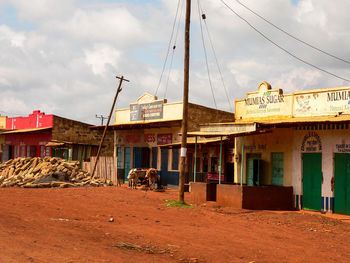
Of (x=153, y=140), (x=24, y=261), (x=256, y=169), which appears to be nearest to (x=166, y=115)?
(x=153, y=140)

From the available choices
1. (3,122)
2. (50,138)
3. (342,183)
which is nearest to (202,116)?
(342,183)

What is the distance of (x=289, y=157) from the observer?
16922 millimetres

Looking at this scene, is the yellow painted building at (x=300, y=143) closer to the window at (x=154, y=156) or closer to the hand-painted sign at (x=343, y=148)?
the hand-painted sign at (x=343, y=148)

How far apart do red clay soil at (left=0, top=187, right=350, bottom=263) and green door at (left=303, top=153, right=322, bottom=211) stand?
1992 millimetres

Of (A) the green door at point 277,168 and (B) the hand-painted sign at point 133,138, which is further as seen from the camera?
(B) the hand-painted sign at point 133,138

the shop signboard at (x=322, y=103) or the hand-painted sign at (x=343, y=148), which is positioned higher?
the shop signboard at (x=322, y=103)

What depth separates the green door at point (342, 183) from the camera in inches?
586

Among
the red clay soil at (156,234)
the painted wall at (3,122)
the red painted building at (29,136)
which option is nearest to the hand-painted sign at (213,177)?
the red clay soil at (156,234)

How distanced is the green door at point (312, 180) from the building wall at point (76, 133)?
19174 millimetres

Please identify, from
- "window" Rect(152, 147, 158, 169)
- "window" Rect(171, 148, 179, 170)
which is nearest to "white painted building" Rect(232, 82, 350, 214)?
"window" Rect(171, 148, 179, 170)

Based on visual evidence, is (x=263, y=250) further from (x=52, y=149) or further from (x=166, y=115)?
(x=52, y=149)

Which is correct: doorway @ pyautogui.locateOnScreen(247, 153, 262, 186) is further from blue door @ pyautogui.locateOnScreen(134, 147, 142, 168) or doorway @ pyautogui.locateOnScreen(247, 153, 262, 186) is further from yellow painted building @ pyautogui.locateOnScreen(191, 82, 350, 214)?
blue door @ pyautogui.locateOnScreen(134, 147, 142, 168)

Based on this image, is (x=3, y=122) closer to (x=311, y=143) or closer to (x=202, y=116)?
(x=202, y=116)

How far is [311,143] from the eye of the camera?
52.9 feet
